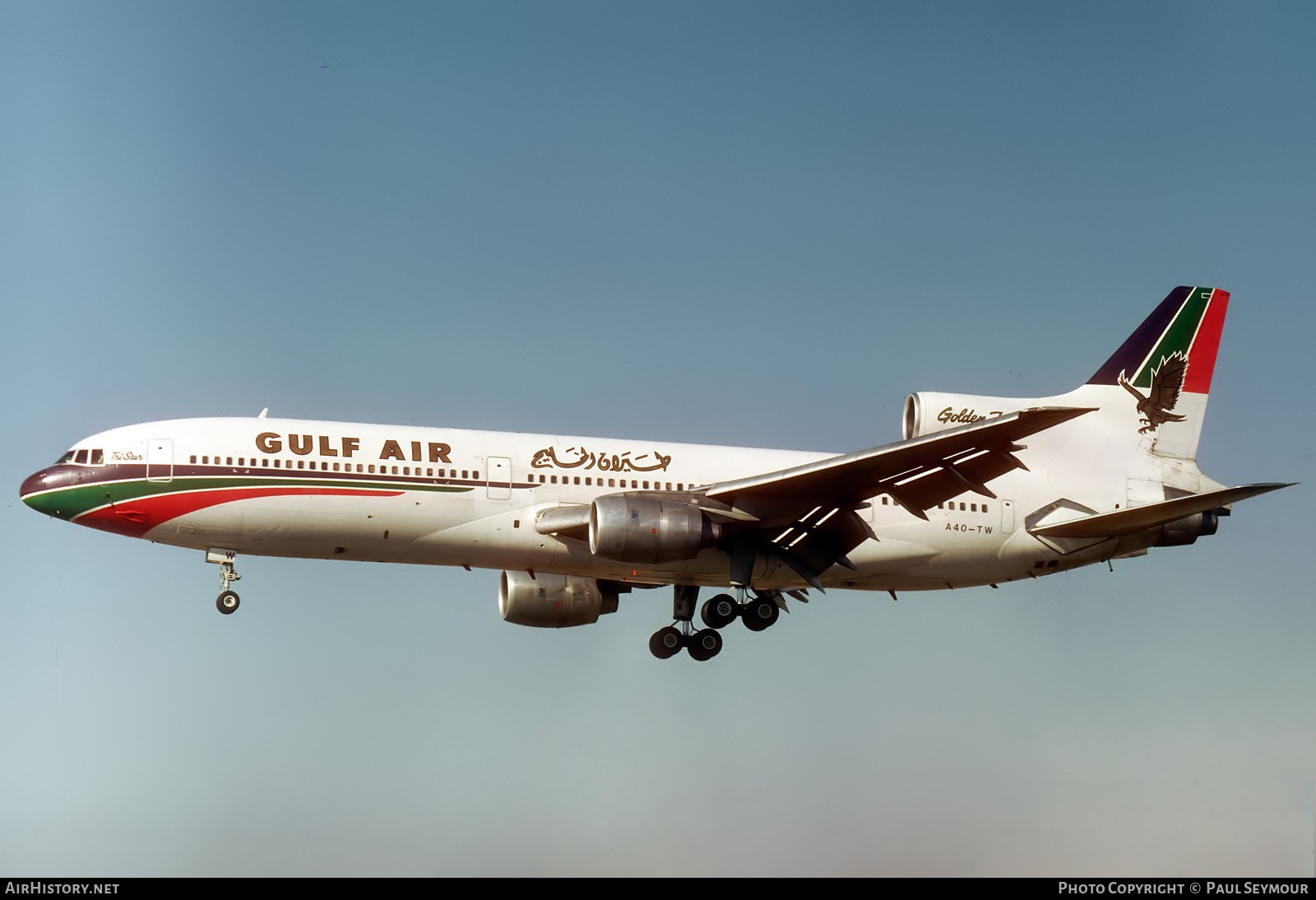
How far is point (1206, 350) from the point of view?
45031 mm

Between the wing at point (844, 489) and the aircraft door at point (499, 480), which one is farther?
the aircraft door at point (499, 480)

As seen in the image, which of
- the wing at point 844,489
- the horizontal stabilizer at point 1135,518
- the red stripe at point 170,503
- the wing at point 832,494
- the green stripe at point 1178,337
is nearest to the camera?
the wing at point 844,489

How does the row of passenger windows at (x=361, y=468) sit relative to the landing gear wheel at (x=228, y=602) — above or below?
above

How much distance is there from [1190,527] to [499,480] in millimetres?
19288

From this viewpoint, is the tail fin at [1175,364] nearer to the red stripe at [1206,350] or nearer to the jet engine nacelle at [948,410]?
the red stripe at [1206,350]

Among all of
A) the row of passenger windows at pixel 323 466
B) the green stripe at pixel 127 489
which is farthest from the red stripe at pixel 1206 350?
the green stripe at pixel 127 489

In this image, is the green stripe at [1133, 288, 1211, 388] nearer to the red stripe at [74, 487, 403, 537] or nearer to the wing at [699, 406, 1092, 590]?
the wing at [699, 406, 1092, 590]

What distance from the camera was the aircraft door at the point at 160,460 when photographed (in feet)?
121

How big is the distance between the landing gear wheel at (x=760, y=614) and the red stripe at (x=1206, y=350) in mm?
14458

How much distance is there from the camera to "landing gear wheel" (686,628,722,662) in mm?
41844

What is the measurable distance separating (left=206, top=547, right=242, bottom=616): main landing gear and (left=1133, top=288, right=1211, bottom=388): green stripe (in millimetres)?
26582
